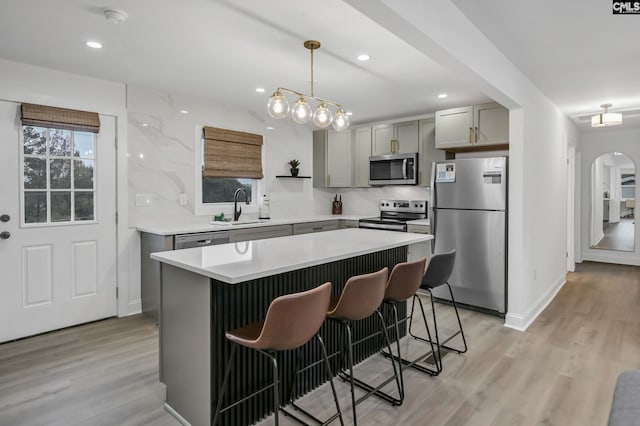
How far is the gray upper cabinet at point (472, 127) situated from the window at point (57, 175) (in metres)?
3.78

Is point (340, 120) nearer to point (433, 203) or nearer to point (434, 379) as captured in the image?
point (433, 203)

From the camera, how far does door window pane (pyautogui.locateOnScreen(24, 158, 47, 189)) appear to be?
327cm

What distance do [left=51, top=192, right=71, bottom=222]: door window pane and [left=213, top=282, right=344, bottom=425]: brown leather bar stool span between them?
8.44 ft

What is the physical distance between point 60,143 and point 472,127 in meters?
4.20

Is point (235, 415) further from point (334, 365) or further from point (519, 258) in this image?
point (519, 258)

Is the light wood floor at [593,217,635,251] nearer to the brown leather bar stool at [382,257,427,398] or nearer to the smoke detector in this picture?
the brown leather bar stool at [382,257,427,398]

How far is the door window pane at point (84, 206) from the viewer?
3.57 m

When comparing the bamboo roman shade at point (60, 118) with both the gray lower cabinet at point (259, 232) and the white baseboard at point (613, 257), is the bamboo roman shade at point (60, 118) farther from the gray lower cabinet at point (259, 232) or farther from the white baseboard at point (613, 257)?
the white baseboard at point (613, 257)

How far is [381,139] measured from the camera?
5281 mm

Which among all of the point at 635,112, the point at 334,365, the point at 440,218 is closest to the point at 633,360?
the point at 440,218

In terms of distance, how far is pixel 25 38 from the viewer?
268cm

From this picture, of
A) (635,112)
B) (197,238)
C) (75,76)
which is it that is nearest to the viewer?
(75,76)

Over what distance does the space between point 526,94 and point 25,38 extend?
4133mm

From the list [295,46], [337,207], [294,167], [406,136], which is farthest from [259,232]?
[406,136]
